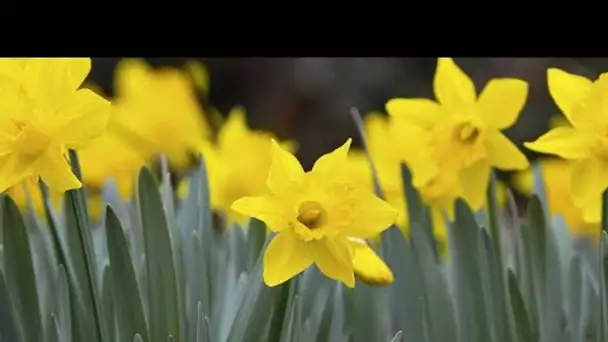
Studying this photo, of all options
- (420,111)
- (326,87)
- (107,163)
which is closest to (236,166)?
(107,163)

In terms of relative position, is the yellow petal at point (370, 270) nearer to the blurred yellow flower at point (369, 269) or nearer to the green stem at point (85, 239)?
the blurred yellow flower at point (369, 269)

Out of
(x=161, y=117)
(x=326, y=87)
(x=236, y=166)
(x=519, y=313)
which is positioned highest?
(x=326, y=87)

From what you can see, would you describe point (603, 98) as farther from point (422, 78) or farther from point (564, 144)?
point (422, 78)

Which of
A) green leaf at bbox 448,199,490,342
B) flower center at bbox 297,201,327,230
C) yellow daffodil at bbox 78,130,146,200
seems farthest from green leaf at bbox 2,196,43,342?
yellow daffodil at bbox 78,130,146,200

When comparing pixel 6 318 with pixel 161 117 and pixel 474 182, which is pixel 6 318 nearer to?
pixel 474 182

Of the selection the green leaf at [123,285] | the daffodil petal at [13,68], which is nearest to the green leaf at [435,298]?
the green leaf at [123,285]
